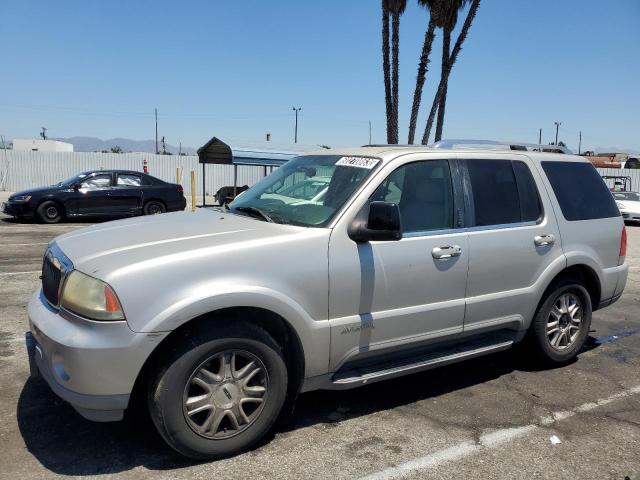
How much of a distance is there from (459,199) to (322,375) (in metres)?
1.65

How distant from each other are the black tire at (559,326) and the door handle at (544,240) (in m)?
0.43

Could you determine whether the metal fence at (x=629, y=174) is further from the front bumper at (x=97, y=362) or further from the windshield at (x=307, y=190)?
the front bumper at (x=97, y=362)

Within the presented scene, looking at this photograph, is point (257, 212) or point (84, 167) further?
point (84, 167)

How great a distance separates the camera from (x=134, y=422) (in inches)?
137

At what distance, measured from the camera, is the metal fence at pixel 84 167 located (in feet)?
85.8

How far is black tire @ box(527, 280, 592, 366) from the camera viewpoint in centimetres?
452

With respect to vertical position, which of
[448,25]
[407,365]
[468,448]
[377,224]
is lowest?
[468,448]

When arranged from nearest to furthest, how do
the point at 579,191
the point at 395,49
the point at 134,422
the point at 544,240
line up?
1. the point at 134,422
2. the point at 544,240
3. the point at 579,191
4. the point at 395,49

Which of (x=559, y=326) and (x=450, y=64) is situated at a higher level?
(x=450, y=64)

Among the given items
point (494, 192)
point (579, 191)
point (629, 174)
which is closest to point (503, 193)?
point (494, 192)

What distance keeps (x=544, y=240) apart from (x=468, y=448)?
1.86 meters

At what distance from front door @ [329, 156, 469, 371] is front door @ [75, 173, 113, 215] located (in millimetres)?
12635

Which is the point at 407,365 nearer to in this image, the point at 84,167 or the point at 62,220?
the point at 62,220

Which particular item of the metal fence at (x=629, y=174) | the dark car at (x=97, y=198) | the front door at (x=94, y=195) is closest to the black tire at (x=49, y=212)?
the dark car at (x=97, y=198)
